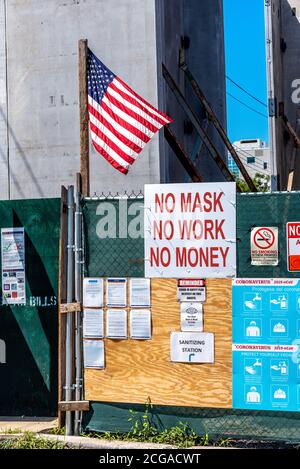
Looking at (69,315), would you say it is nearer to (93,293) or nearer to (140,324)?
(93,293)

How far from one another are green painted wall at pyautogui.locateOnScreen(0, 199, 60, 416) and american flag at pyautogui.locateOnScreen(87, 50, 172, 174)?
105 cm

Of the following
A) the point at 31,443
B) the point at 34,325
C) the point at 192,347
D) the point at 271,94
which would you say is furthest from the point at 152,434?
the point at 271,94

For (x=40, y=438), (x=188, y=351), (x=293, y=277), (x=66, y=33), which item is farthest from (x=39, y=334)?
(x=66, y=33)

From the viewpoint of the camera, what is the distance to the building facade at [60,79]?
12492mm

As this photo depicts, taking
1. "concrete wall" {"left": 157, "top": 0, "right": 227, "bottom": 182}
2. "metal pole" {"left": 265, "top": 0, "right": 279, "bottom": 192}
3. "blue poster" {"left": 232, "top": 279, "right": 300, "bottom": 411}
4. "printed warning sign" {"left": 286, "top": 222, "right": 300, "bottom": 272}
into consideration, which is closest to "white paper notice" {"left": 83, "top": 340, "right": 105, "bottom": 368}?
"blue poster" {"left": 232, "top": 279, "right": 300, "bottom": 411}

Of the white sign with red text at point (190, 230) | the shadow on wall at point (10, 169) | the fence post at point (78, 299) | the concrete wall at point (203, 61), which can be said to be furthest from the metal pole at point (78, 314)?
the concrete wall at point (203, 61)

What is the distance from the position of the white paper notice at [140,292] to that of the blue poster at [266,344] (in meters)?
0.91

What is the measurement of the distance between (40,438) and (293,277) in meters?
3.07

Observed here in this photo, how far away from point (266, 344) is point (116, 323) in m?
1.58

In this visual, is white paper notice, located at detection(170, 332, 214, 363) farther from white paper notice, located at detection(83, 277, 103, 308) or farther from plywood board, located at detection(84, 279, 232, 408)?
white paper notice, located at detection(83, 277, 103, 308)

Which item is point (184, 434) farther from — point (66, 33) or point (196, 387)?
point (66, 33)

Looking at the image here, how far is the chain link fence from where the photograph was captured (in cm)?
663

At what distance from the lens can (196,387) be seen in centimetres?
677

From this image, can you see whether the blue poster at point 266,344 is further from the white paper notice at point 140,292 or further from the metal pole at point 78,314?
the metal pole at point 78,314
